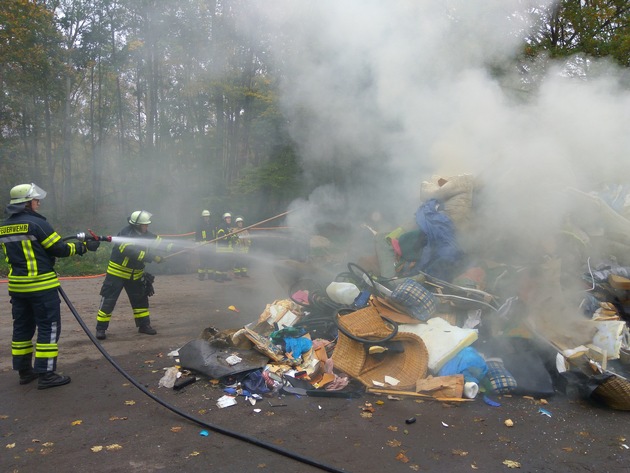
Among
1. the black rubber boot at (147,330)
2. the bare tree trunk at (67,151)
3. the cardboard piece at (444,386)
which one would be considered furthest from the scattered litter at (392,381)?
the bare tree trunk at (67,151)

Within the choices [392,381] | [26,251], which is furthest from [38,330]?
[392,381]

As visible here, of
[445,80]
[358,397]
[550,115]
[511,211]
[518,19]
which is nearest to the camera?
[358,397]

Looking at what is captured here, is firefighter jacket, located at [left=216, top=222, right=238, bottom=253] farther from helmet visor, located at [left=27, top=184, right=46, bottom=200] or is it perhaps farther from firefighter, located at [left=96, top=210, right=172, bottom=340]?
helmet visor, located at [left=27, top=184, right=46, bottom=200]

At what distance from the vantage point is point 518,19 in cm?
956

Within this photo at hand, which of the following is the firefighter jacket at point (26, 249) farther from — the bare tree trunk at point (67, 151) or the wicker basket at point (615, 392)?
the bare tree trunk at point (67, 151)

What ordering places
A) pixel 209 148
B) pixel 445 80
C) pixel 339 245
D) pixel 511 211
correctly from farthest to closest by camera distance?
pixel 209 148
pixel 339 245
pixel 445 80
pixel 511 211

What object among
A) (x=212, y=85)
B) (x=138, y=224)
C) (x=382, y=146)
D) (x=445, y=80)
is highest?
(x=212, y=85)

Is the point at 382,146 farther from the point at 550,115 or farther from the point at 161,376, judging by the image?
the point at 161,376

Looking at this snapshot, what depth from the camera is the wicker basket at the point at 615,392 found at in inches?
141

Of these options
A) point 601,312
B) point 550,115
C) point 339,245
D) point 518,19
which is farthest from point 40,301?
point 518,19

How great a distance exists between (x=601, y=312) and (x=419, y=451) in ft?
10.0

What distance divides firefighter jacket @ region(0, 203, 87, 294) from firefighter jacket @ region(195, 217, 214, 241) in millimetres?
6689

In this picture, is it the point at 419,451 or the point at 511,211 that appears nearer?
the point at 419,451

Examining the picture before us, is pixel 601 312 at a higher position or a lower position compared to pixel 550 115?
lower
